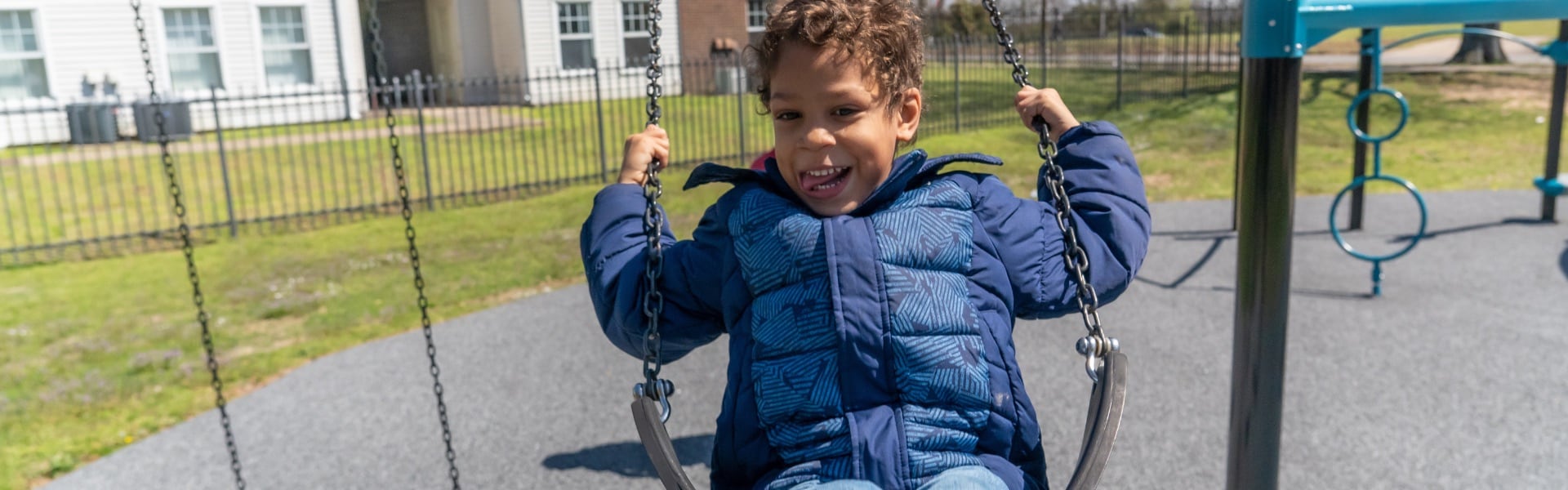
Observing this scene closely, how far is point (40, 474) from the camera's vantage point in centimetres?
486

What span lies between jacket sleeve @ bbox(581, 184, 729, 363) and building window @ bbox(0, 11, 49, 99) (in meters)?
14.4

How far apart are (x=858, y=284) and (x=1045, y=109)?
2.13 feet

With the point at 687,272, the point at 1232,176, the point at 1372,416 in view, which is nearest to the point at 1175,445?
the point at 1372,416

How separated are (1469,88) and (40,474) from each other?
19742mm

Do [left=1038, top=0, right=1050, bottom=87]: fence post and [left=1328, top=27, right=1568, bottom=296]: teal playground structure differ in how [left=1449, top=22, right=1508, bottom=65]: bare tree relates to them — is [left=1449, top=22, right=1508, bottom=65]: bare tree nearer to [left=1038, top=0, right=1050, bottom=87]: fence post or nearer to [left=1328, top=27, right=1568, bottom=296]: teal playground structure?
[left=1038, top=0, right=1050, bottom=87]: fence post

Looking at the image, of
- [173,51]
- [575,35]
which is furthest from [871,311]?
[173,51]

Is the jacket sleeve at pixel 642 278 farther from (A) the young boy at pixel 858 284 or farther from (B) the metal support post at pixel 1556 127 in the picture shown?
(B) the metal support post at pixel 1556 127

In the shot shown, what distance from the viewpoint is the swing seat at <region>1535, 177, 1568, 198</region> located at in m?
7.70

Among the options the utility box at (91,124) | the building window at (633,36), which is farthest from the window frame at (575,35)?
the utility box at (91,124)

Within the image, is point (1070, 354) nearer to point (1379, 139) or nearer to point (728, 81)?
point (1379, 139)

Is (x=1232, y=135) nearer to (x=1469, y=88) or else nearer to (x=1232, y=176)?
(x=1232, y=176)

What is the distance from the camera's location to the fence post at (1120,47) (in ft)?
53.4

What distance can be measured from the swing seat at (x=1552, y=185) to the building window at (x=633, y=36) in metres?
8.87

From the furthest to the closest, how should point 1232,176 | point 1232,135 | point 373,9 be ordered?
point 1232,135
point 1232,176
point 373,9
